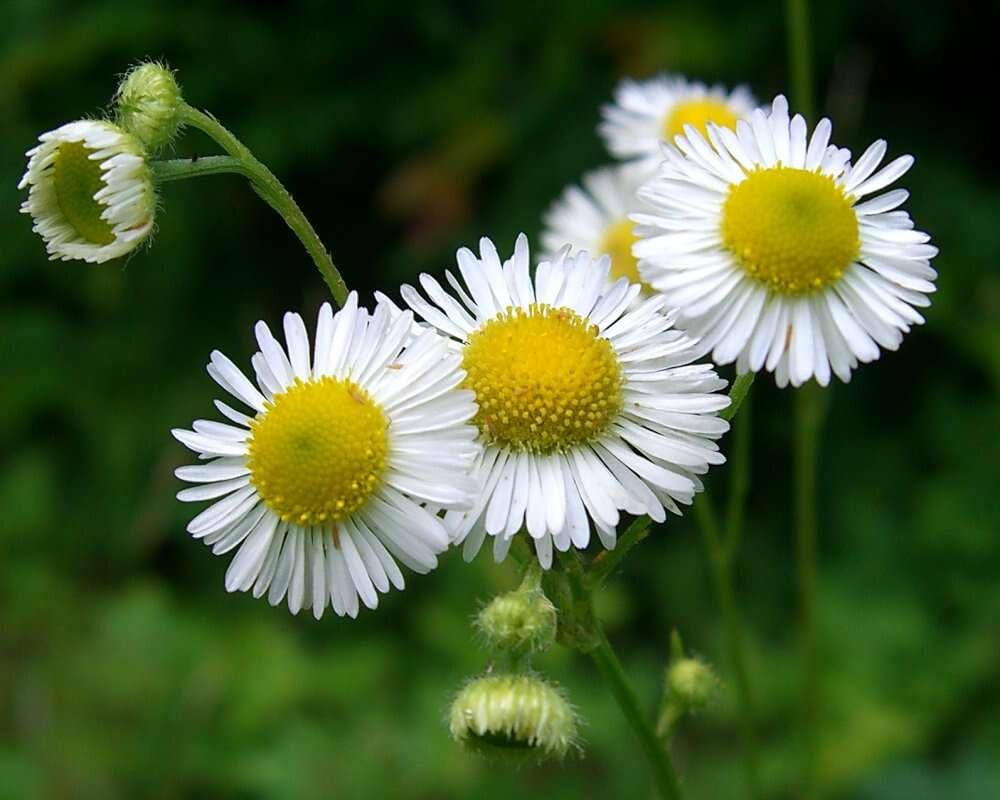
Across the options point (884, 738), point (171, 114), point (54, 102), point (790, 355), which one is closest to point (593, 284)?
point (790, 355)

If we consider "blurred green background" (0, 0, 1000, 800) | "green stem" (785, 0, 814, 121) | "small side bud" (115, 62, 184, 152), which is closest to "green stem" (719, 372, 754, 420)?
"small side bud" (115, 62, 184, 152)

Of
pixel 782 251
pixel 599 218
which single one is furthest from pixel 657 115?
pixel 782 251

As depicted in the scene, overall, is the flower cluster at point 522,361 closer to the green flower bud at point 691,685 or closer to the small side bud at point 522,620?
the small side bud at point 522,620

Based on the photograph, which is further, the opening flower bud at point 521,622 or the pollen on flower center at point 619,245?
the pollen on flower center at point 619,245

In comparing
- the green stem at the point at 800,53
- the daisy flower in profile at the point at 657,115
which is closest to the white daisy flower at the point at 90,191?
the daisy flower in profile at the point at 657,115

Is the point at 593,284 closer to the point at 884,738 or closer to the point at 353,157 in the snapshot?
the point at 884,738

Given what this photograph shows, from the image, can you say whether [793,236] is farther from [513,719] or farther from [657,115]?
[657,115]
